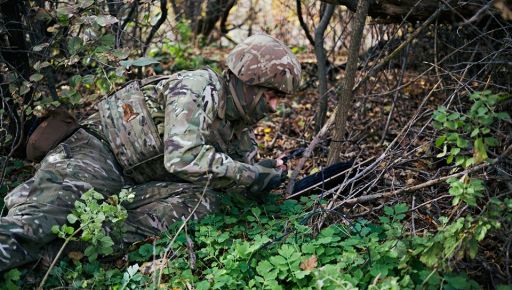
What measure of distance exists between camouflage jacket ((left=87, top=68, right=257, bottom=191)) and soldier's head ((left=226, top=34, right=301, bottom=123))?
112 mm

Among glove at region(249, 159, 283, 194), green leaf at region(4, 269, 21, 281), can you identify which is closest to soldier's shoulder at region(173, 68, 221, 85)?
glove at region(249, 159, 283, 194)

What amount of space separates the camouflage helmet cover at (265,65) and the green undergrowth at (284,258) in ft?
2.49

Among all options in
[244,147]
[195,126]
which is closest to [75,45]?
[195,126]

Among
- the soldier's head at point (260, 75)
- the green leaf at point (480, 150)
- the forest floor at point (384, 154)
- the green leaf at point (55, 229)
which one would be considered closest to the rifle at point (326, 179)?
the forest floor at point (384, 154)

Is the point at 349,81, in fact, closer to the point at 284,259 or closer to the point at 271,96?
the point at 271,96

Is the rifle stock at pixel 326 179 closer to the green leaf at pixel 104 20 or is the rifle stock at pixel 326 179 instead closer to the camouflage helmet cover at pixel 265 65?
the camouflage helmet cover at pixel 265 65

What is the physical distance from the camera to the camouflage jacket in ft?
12.3

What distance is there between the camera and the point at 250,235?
12.3ft

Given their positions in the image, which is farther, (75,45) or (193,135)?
(75,45)

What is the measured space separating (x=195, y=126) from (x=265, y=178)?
0.60 meters

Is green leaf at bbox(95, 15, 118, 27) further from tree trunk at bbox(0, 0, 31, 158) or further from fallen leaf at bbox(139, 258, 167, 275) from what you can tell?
fallen leaf at bbox(139, 258, 167, 275)

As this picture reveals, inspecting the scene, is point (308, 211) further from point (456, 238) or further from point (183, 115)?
point (456, 238)

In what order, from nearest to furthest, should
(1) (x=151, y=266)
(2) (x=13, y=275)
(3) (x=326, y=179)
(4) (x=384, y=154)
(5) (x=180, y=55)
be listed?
(2) (x=13, y=275)
(1) (x=151, y=266)
(4) (x=384, y=154)
(3) (x=326, y=179)
(5) (x=180, y=55)

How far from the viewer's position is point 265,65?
382 cm
